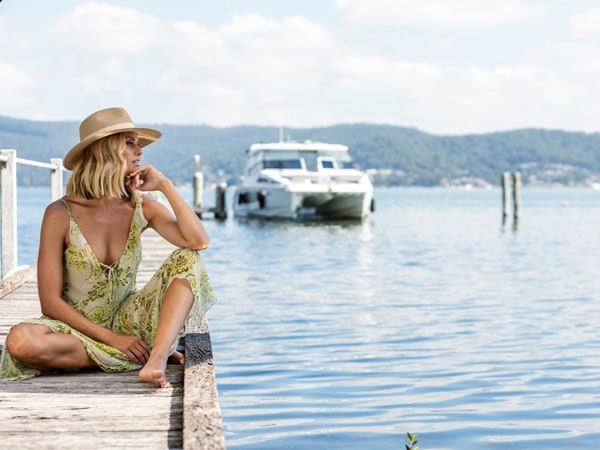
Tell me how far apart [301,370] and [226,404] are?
1.39 meters

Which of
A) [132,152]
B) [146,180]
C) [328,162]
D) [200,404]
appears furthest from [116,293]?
[328,162]

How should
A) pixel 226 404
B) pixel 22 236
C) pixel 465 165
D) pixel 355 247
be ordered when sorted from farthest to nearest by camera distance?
pixel 465 165 < pixel 22 236 < pixel 355 247 < pixel 226 404

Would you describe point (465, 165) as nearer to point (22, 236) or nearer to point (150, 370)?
point (22, 236)

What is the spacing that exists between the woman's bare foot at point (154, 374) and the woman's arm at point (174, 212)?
0.54 meters

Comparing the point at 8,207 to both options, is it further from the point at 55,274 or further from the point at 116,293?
the point at 55,274

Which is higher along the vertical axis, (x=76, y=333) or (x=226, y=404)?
(x=76, y=333)

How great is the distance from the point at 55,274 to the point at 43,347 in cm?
30

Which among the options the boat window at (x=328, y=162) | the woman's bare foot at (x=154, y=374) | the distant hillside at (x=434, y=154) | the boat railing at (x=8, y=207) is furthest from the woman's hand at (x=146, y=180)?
the distant hillside at (x=434, y=154)

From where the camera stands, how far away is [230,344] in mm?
9250

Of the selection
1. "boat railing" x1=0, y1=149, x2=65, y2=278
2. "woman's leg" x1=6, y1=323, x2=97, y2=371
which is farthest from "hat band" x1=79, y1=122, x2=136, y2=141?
"boat railing" x1=0, y1=149, x2=65, y2=278

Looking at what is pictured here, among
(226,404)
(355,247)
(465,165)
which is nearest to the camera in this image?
(226,404)

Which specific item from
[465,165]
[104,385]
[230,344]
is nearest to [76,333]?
[104,385]

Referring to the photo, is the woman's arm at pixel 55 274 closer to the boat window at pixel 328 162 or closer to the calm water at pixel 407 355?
the calm water at pixel 407 355

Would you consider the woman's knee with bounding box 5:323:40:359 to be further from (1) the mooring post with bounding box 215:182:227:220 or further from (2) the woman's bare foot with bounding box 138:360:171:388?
(1) the mooring post with bounding box 215:182:227:220
